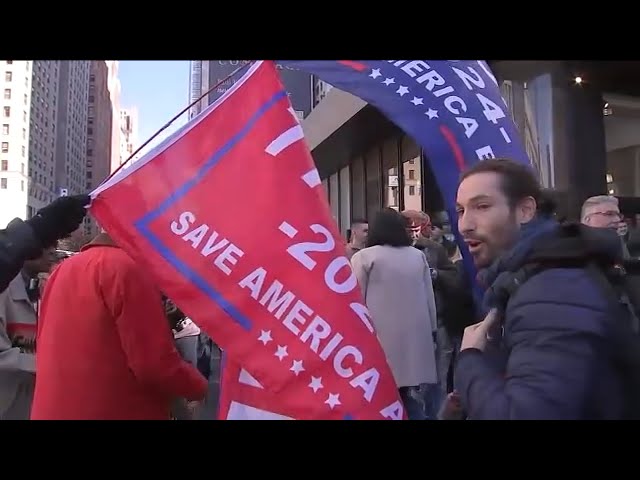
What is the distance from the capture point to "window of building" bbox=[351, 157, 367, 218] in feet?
44.3

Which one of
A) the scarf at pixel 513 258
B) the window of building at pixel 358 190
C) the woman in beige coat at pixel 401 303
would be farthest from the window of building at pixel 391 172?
the scarf at pixel 513 258

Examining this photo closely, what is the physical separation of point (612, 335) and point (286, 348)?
923 mm

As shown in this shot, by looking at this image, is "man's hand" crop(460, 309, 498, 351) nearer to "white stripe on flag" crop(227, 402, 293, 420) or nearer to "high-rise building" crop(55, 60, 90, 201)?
"white stripe on flag" crop(227, 402, 293, 420)

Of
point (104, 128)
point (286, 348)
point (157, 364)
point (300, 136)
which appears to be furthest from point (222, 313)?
point (104, 128)

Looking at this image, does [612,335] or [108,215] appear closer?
[612,335]

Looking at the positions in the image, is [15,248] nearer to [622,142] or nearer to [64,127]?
[622,142]

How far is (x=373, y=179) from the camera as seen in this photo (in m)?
12.8

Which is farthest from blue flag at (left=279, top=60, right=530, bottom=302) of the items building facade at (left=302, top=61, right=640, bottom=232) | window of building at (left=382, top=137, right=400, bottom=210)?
window of building at (left=382, top=137, right=400, bottom=210)

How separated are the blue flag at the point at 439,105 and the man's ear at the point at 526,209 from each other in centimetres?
57

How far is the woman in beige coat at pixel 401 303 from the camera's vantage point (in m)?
4.45

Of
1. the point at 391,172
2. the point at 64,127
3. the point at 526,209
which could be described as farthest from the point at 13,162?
the point at 64,127

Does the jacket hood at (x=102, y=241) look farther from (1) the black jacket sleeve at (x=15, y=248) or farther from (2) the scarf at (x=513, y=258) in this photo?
(2) the scarf at (x=513, y=258)
